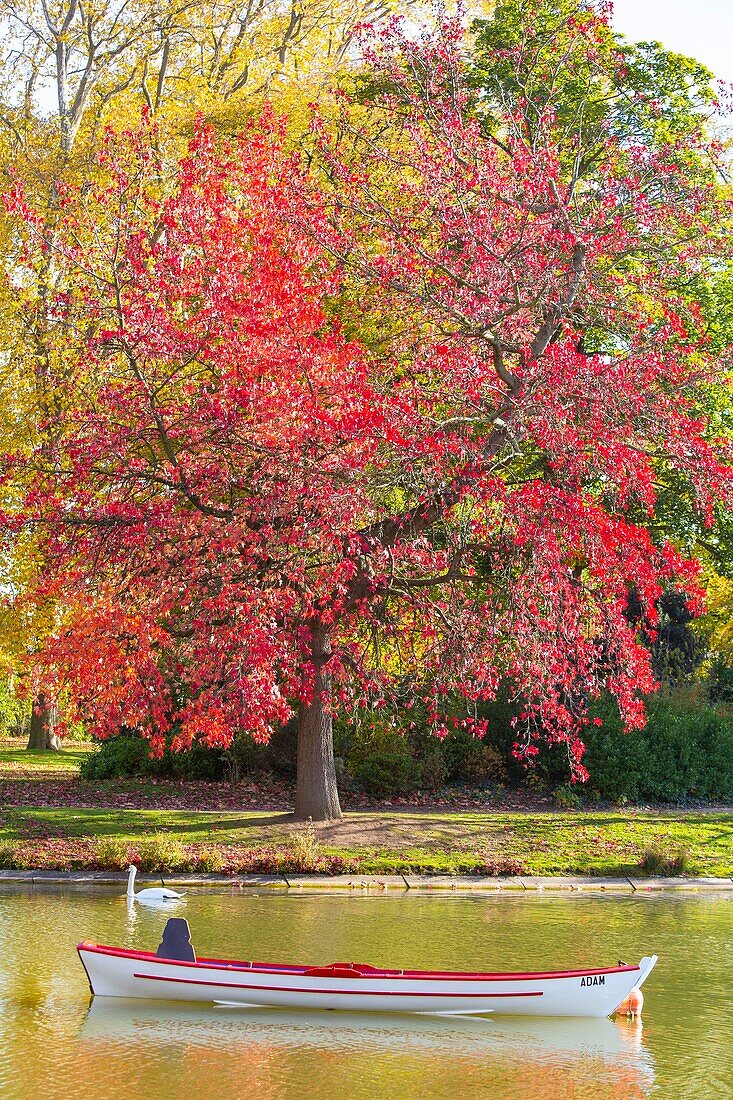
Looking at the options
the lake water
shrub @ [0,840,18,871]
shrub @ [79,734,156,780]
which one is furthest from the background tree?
the lake water

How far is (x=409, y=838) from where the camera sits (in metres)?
17.6

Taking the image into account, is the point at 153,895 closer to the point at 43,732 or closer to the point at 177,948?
the point at 177,948

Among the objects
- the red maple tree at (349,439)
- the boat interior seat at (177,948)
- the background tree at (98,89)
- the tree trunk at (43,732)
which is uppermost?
the background tree at (98,89)

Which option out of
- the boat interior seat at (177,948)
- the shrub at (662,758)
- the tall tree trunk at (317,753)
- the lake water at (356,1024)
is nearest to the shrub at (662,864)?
the lake water at (356,1024)

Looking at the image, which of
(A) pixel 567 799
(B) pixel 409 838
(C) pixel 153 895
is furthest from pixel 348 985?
(A) pixel 567 799

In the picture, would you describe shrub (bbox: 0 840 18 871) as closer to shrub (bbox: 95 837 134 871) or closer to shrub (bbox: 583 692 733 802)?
shrub (bbox: 95 837 134 871)

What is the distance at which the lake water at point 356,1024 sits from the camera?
7.80 m

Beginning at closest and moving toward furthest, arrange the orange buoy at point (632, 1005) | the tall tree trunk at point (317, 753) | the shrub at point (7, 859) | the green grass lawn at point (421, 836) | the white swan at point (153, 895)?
the orange buoy at point (632, 1005)
the white swan at point (153, 895)
the shrub at point (7, 859)
the green grass lawn at point (421, 836)
the tall tree trunk at point (317, 753)

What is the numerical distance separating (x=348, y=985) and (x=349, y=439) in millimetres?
7741

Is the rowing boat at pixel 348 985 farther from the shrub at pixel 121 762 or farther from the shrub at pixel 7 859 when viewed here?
the shrub at pixel 121 762

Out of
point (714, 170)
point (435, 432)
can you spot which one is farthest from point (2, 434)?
point (714, 170)

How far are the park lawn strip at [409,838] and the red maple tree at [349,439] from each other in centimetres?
130

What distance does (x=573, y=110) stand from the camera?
2273 cm

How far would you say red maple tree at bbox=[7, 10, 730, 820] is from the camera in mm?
15312
